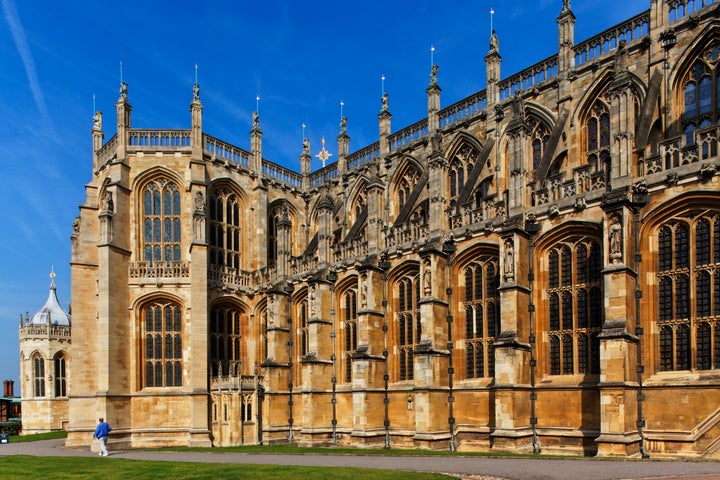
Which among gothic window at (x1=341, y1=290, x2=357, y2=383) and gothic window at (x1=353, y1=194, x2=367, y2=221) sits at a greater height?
gothic window at (x1=353, y1=194, x2=367, y2=221)

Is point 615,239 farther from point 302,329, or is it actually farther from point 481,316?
point 302,329

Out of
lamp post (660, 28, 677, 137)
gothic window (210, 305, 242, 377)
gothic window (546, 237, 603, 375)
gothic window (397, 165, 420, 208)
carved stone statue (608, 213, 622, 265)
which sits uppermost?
lamp post (660, 28, 677, 137)

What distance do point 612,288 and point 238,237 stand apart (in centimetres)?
2611

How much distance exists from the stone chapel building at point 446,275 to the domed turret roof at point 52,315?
22.6 meters

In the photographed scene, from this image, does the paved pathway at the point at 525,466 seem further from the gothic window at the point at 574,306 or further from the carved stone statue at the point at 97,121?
the carved stone statue at the point at 97,121

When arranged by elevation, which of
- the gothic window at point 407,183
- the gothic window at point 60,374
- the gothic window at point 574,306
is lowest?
the gothic window at point 60,374

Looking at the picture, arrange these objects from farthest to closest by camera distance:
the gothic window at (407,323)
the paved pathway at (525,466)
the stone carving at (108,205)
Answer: the stone carving at (108,205) < the gothic window at (407,323) < the paved pathway at (525,466)

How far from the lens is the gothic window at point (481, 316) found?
2688cm

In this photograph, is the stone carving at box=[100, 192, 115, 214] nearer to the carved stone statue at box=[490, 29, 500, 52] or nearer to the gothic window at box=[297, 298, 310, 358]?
the gothic window at box=[297, 298, 310, 358]

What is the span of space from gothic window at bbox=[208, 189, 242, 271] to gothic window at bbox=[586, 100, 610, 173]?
22471 millimetres

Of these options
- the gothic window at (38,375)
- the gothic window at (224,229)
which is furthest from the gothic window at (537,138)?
the gothic window at (38,375)

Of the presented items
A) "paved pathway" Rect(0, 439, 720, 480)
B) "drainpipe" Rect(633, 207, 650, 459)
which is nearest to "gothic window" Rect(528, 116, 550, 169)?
"drainpipe" Rect(633, 207, 650, 459)

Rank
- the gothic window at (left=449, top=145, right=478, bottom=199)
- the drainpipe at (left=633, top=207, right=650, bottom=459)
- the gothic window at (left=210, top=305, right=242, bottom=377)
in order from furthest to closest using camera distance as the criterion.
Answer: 1. the gothic window at (left=210, top=305, right=242, bottom=377)
2. the gothic window at (left=449, top=145, right=478, bottom=199)
3. the drainpipe at (left=633, top=207, right=650, bottom=459)

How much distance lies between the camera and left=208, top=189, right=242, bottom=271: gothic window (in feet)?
130
